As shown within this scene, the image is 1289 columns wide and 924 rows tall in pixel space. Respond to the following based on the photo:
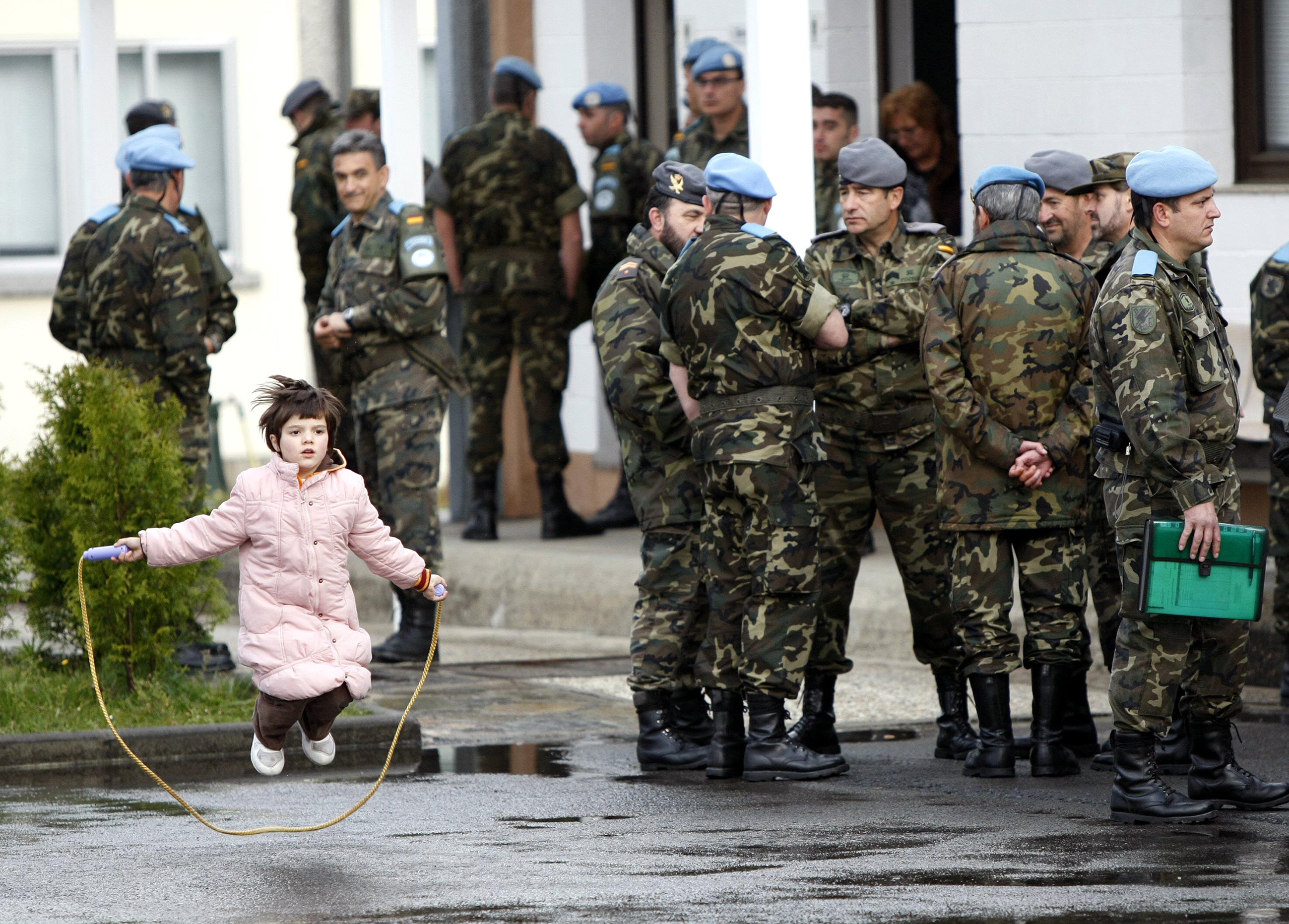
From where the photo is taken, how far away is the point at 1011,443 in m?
7.87

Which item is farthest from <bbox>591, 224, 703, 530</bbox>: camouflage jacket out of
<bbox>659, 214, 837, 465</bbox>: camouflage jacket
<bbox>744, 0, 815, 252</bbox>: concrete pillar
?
<bbox>744, 0, 815, 252</bbox>: concrete pillar

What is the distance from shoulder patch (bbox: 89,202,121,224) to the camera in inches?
444

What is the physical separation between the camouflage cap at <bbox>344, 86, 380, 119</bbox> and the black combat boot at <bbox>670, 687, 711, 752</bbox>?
5722 millimetres

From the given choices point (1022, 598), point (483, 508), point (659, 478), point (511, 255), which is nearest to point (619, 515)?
point (483, 508)

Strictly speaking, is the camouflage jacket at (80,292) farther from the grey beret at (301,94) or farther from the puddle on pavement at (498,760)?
the puddle on pavement at (498,760)

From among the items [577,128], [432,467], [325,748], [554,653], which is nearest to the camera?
[325,748]

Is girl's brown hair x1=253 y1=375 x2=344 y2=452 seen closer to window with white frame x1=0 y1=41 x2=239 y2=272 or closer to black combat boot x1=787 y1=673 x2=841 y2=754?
black combat boot x1=787 y1=673 x2=841 y2=754

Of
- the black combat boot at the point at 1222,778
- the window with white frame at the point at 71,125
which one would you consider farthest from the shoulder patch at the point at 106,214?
the window with white frame at the point at 71,125

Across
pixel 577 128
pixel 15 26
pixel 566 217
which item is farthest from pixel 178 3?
pixel 566 217

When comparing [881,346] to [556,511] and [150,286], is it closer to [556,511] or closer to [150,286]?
[150,286]

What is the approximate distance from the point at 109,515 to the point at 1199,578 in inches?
176

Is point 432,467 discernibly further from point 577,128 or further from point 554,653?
point 577,128

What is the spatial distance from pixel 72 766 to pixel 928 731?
334cm

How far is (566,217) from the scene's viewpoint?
1305cm
